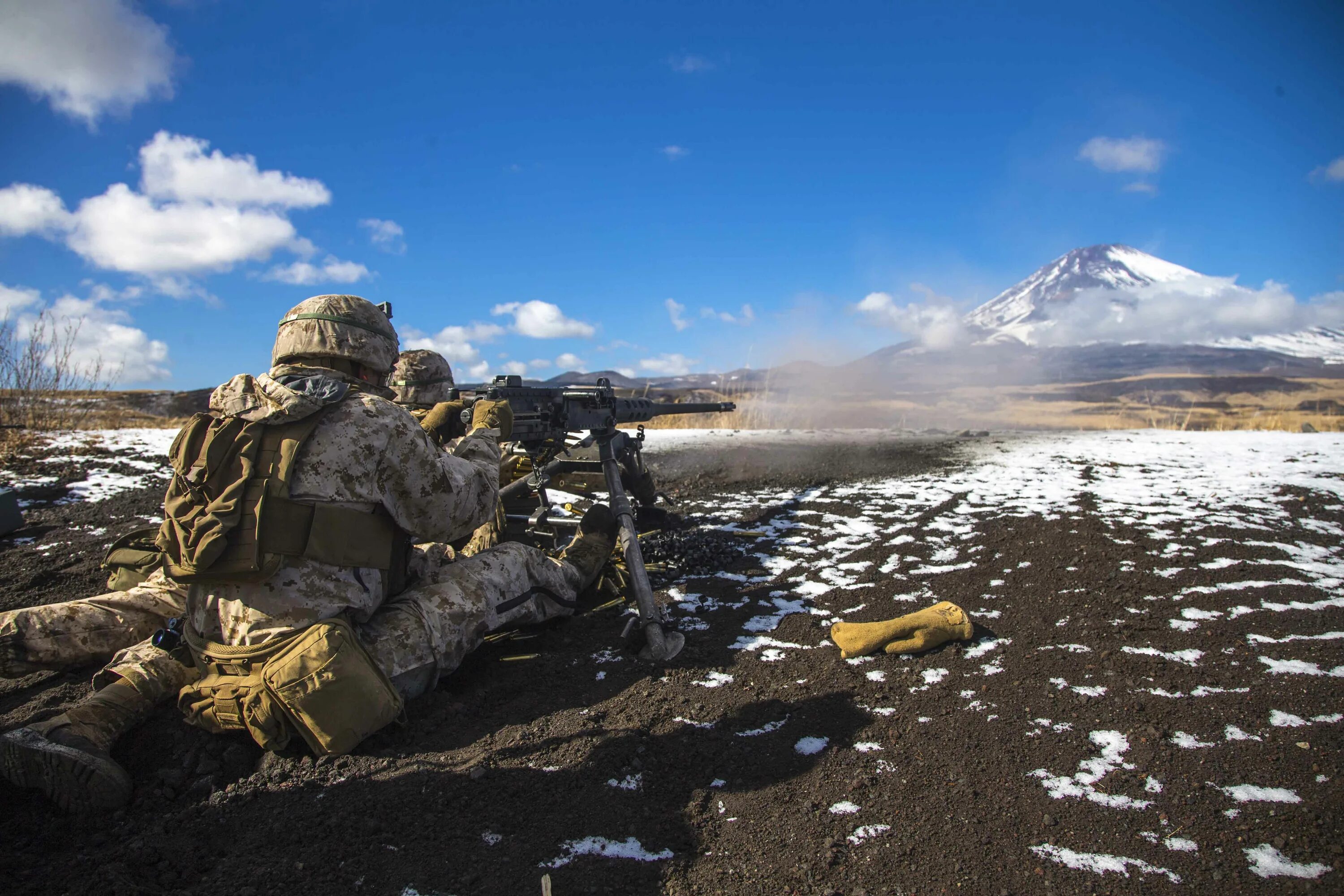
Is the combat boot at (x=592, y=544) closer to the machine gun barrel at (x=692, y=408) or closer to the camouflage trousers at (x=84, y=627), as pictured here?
the machine gun barrel at (x=692, y=408)

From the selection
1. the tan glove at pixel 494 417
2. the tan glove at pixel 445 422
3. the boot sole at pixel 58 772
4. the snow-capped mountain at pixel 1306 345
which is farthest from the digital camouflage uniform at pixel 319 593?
the snow-capped mountain at pixel 1306 345

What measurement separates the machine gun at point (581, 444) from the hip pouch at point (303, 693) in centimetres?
140

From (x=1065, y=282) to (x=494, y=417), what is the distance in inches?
5474

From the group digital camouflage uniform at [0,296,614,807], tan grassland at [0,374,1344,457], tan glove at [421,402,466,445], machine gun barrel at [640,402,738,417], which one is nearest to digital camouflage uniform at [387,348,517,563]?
tan glove at [421,402,466,445]

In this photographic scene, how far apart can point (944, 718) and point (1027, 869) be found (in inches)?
→ 32.5

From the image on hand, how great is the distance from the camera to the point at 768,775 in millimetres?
2375

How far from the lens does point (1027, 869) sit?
6.17ft

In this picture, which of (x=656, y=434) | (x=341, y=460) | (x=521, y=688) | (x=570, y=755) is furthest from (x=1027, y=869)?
(x=656, y=434)

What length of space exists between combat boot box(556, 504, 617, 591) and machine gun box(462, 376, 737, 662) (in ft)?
0.41

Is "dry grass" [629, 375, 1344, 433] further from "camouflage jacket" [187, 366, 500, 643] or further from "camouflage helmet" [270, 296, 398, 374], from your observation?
"camouflage jacket" [187, 366, 500, 643]

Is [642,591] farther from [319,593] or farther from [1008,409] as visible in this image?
[1008,409]

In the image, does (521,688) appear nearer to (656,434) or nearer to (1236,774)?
(1236,774)

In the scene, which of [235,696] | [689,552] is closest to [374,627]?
[235,696]

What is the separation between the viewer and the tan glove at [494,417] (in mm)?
3600
